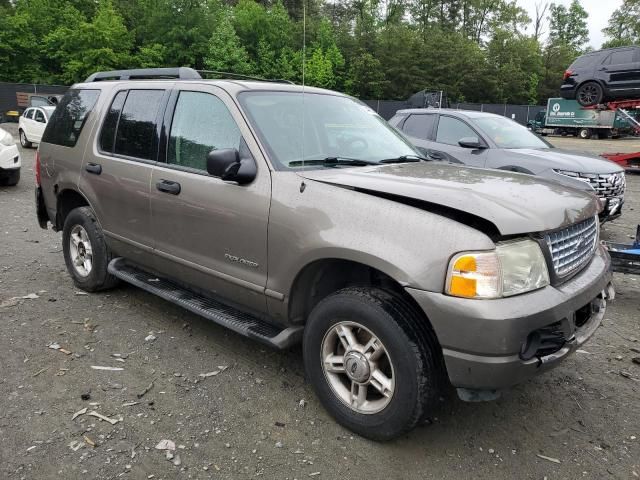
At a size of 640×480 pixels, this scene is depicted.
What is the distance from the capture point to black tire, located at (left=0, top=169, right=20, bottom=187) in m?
10.9

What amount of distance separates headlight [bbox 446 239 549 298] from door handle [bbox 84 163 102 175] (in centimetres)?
325

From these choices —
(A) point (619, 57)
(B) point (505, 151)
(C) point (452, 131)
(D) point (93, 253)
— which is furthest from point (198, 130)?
(A) point (619, 57)

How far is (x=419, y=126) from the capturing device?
890 centimetres

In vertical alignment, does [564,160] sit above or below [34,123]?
above

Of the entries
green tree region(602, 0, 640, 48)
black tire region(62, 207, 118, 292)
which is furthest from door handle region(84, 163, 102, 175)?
green tree region(602, 0, 640, 48)

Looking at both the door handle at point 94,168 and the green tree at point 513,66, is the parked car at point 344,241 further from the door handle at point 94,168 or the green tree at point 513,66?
the green tree at point 513,66

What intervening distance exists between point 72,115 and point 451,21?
73177 millimetres

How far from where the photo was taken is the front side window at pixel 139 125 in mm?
4090

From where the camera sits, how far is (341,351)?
303cm

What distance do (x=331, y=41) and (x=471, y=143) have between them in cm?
4350

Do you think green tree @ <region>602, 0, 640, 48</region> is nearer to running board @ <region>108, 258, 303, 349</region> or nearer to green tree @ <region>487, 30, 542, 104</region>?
green tree @ <region>487, 30, 542, 104</region>

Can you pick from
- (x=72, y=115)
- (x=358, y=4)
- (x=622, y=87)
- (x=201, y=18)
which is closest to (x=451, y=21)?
(x=358, y=4)

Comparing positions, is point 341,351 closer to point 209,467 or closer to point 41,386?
point 209,467

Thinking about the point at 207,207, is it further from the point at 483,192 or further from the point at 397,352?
the point at 483,192
